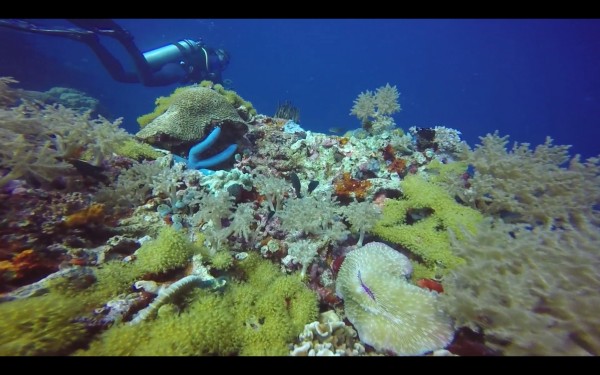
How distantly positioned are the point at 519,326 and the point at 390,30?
5183 inches

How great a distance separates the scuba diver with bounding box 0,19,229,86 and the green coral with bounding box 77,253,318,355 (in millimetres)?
13290

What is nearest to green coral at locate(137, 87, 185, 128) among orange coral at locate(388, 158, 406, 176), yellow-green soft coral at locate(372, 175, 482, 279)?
orange coral at locate(388, 158, 406, 176)

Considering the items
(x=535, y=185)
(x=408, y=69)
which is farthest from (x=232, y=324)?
(x=408, y=69)

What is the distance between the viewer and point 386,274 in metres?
3.38

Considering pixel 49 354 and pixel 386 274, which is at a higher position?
pixel 386 274

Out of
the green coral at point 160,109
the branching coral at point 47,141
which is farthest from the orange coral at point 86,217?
the green coral at point 160,109

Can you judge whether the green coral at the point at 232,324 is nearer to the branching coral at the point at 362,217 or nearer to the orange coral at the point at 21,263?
the branching coral at the point at 362,217

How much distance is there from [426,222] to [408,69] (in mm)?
142805

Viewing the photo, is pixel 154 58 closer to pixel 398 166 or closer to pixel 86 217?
pixel 86 217

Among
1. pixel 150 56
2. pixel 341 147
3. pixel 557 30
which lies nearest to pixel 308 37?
pixel 557 30

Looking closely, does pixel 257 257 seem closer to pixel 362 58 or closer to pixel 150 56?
pixel 150 56

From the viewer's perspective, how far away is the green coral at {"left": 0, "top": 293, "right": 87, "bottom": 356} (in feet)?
6.88

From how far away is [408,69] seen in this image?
127 metres

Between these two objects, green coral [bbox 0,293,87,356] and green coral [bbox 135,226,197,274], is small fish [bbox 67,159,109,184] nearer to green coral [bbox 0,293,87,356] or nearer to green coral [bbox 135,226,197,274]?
green coral [bbox 135,226,197,274]
